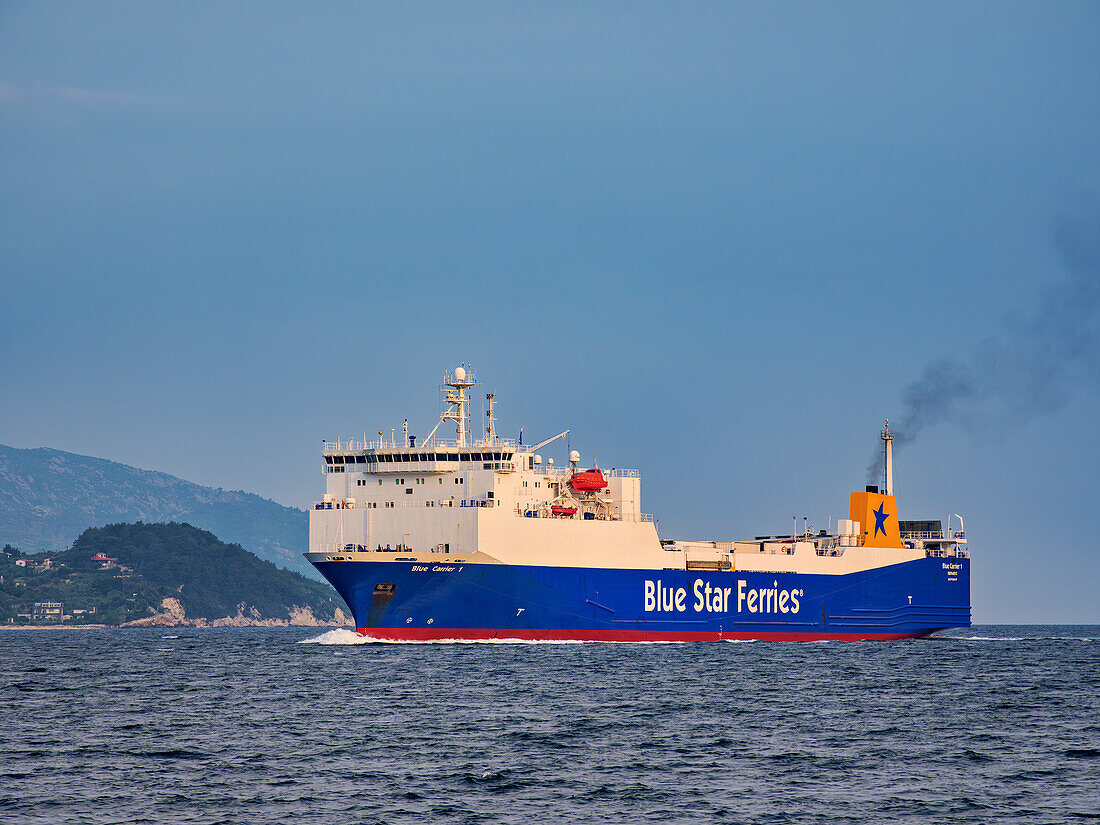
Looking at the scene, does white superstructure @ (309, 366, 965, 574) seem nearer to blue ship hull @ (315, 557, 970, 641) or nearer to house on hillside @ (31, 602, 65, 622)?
blue ship hull @ (315, 557, 970, 641)

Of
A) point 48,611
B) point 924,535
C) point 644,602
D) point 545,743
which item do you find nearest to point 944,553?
point 924,535

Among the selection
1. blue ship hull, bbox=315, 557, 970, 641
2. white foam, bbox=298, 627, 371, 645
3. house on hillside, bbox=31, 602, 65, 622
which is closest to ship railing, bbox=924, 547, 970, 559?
blue ship hull, bbox=315, 557, 970, 641

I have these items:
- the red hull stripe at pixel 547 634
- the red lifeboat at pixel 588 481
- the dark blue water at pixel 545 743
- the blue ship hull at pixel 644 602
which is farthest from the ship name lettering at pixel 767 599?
the dark blue water at pixel 545 743

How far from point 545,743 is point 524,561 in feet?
91.0

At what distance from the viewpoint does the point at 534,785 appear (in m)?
26.3

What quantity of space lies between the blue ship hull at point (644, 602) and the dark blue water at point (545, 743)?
5.12 metres

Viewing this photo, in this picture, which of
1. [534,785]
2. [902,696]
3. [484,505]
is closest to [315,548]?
[484,505]

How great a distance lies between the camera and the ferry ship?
58438 millimetres

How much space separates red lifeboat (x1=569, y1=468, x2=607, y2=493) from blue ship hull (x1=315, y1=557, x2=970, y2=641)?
3.81m

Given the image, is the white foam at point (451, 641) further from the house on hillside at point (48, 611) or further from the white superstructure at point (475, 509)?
the house on hillside at point (48, 611)

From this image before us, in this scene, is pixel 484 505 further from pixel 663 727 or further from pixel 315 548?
pixel 663 727

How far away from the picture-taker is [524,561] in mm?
59000

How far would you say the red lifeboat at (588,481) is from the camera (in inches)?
2495

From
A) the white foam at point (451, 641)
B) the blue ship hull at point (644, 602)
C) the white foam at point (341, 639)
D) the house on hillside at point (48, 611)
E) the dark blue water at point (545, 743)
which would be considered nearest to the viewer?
the dark blue water at point (545, 743)
